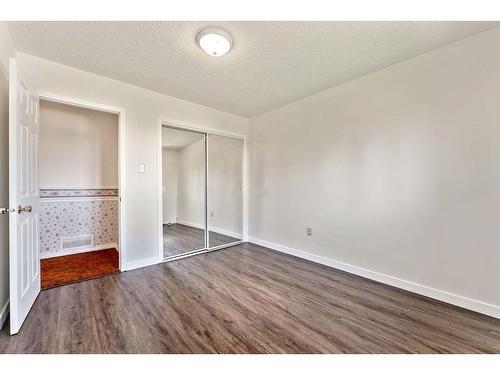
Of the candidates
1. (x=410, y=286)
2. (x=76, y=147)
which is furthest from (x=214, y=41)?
(x=76, y=147)

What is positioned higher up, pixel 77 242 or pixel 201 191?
pixel 201 191

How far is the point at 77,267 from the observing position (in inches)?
116

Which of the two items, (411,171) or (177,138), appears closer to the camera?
(411,171)

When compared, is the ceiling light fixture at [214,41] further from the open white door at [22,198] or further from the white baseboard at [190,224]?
the white baseboard at [190,224]

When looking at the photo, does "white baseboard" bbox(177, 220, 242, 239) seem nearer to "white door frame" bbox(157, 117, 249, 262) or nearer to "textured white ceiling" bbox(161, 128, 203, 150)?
"white door frame" bbox(157, 117, 249, 262)

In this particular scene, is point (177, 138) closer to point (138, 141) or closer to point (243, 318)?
point (138, 141)

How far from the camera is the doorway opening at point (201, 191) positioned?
3.78 m

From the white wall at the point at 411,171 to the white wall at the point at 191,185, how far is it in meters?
1.59

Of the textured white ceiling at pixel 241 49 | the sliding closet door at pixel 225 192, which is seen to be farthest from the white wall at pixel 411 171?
the sliding closet door at pixel 225 192

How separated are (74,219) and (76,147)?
1.20 m
